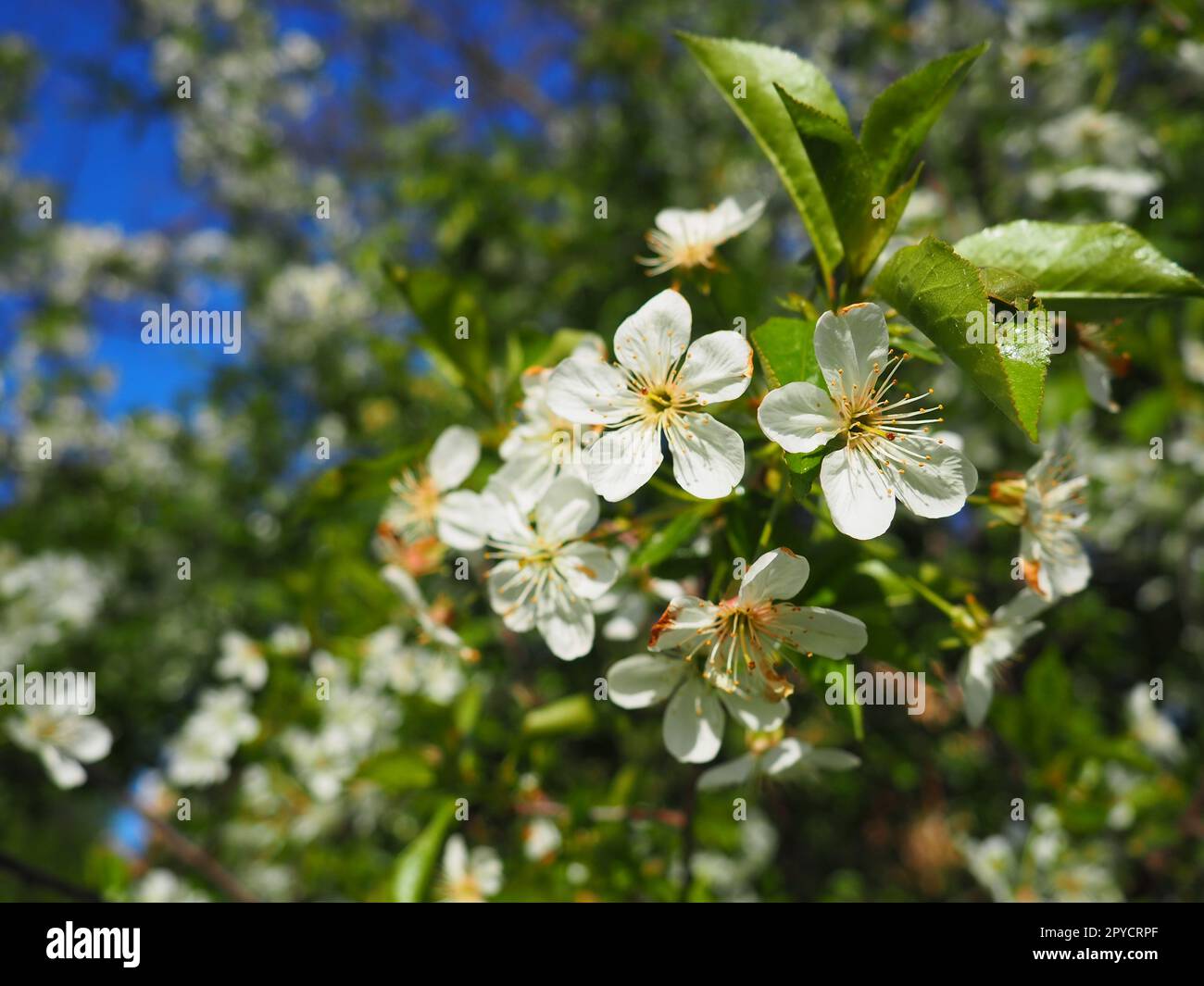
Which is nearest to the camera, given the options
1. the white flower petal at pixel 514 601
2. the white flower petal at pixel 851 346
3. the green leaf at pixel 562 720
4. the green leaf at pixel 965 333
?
the green leaf at pixel 965 333

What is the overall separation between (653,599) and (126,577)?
3.83 m

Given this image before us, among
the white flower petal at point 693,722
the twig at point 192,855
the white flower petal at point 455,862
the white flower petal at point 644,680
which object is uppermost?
the white flower petal at point 644,680

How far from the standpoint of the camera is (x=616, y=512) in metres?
1.21

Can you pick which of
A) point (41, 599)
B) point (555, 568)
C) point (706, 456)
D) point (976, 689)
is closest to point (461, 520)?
point (555, 568)

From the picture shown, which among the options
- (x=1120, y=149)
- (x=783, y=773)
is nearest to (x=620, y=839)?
(x=783, y=773)

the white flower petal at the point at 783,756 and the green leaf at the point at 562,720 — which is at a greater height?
the white flower petal at the point at 783,756

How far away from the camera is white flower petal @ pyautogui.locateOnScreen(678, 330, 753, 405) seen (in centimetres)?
91

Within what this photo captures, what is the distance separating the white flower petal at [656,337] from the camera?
3.12 ft

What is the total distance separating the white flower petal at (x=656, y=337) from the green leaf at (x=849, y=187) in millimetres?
230

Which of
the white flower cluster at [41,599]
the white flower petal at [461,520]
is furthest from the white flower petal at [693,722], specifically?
the white flower cluster at [41,599]

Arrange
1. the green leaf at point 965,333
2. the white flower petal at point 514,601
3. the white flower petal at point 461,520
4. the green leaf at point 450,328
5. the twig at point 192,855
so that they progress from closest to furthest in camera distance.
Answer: the green leaf at point 965,333
the white flower petal at point 514,601
the white flower petal at point 461,520
the green leaf at point 450,328
the twig at point 192,855

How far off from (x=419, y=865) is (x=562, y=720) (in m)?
0.35

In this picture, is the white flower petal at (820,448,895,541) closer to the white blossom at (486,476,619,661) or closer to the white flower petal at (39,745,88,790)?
Result: the white blossom at (486,476,619,661)

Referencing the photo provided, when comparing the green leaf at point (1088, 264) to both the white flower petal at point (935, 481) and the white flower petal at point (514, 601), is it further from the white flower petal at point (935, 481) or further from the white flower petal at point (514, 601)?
the white flower petal at point (514, 601)
